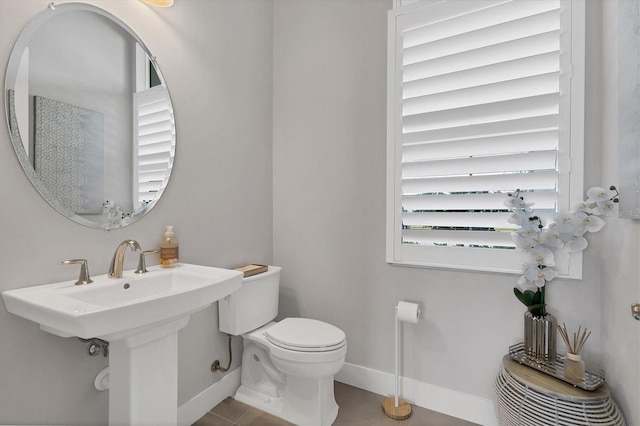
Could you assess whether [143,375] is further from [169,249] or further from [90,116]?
[90,116]

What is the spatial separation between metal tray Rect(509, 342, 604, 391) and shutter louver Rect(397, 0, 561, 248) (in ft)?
1.69

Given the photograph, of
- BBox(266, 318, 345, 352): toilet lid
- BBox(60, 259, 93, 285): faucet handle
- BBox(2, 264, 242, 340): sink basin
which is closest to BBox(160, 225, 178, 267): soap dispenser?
BBox(2, 264, 242, 340): sink basin

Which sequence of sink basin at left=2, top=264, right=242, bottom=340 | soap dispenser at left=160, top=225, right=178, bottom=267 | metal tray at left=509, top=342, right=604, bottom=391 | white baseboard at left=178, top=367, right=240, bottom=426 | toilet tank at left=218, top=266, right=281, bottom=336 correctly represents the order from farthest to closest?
1. toilet tank at left=218, top=266, right=281, bottom=336
2. white baseboard at left=178, top=367, right=240, bottom=426
3. soap dispenser at left=160, top=225, right=178, bottom=267
4. metal tray at left=509, top=342, right=604, bottom=391
5. sink basin at left=2, top=264, right=242, bottom=340

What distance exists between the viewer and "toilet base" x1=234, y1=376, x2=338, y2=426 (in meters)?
1.69

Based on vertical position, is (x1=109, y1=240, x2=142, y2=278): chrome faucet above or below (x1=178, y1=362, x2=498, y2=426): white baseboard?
above

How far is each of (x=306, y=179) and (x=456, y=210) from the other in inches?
39.4

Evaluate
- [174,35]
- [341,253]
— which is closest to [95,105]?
[174,35]

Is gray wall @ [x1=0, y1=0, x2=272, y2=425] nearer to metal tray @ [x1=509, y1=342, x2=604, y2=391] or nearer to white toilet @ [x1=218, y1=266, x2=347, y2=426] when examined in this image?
white toilet @ [x1=218, y1=266, x2=347, y2=426]

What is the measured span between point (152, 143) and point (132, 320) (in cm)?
94

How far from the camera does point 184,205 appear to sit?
5.62 feet

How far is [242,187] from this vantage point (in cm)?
210

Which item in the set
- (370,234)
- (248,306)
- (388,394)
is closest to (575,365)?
(388,394)

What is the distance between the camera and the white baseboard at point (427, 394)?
1722mm

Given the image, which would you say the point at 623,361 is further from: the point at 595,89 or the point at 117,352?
the point at 117,352
